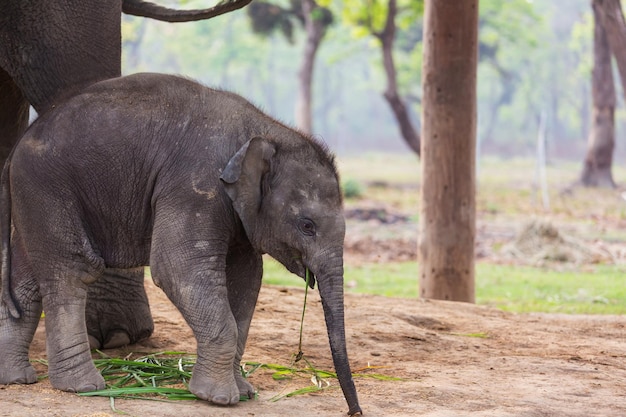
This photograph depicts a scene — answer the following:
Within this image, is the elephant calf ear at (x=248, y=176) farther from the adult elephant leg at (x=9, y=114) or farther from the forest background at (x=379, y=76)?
the forest background at (x=379, y=76)

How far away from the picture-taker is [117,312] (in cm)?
603

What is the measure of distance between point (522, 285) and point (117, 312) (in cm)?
674

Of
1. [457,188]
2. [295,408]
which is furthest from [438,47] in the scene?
[295,408]

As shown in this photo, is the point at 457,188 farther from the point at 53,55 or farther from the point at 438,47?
the point at 53,55

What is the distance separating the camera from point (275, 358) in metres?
6.00

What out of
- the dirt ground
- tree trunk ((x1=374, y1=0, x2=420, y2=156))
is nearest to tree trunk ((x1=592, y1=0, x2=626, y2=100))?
the dirt ground

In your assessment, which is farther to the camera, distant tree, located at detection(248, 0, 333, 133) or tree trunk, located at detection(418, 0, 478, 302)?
distant tree, located at detection(248, 0, 333, 133)

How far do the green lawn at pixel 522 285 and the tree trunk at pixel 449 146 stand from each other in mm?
1554

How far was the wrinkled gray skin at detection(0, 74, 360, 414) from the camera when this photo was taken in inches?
184

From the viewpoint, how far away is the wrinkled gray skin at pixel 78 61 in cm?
575

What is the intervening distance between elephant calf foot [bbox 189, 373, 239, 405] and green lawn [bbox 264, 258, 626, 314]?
485 centimetres

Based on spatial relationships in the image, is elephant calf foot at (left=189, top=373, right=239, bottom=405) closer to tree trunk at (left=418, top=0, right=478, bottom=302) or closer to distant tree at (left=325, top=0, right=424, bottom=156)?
tree trunk at (left=418, top=0, right=478, bottom=302)

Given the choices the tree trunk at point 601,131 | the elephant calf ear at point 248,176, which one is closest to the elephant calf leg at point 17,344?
the elephant calf ear at point 248,176

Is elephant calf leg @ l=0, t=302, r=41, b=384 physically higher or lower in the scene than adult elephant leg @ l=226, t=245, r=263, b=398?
lower
